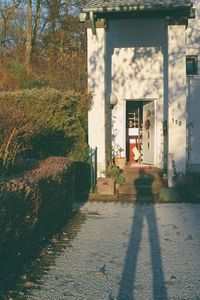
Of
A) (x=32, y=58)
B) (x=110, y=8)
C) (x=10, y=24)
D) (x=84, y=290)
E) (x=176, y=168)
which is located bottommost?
(x=84, y=290)

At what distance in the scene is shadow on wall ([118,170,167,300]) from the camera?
3.06 meters

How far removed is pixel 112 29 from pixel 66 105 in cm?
397

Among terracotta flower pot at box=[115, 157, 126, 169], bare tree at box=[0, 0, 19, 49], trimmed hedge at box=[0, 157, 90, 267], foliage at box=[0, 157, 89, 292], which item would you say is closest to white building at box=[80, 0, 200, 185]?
terracotta flower pot at box=[115, 157, 126, 169]

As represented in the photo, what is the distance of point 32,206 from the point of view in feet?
12.3

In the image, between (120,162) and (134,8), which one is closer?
(134,8)

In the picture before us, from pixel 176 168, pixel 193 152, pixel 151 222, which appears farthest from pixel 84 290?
pixel 193 152

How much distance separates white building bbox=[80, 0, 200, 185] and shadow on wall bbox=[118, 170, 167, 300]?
2.14 m

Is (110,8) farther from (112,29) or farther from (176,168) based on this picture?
(176,168)

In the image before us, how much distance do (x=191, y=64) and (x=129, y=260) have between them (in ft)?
27.0

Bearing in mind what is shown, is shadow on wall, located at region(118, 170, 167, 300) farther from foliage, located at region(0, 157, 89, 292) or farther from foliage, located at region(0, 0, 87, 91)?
foliage, located at region(0, 0, 87, 91)

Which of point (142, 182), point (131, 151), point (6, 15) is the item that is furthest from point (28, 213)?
point (6, 15)

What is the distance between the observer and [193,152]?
33.5ft

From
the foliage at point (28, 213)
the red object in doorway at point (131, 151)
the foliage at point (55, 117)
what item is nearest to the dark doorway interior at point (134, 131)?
the red object in doorway at point (131, 151)

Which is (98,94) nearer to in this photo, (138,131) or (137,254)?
(138,131)
